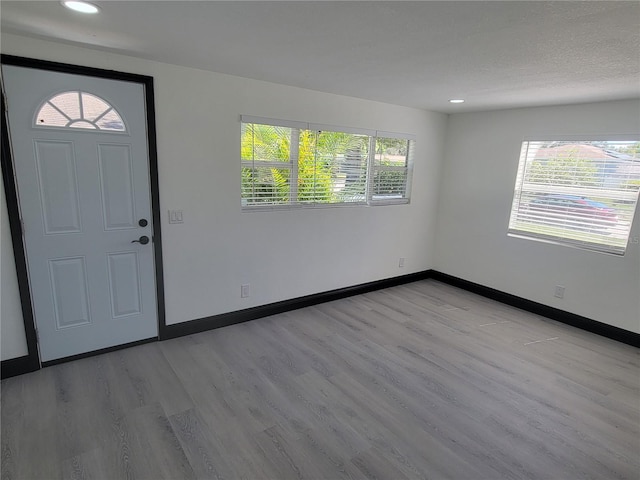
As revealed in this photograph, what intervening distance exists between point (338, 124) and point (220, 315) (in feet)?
7.90

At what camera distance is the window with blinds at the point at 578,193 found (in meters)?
3.45

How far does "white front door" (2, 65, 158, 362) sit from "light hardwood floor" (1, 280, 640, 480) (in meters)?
0.36

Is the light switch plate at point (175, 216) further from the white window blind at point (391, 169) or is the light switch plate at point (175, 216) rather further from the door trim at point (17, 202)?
the white window blind at point (391, 169)

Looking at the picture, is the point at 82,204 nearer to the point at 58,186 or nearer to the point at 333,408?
the point at 58,186

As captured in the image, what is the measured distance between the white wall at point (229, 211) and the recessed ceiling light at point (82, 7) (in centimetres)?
87

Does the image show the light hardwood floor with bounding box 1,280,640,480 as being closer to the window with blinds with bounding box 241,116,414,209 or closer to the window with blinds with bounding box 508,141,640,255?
the window with blinds with bounding box 508,141,640,255

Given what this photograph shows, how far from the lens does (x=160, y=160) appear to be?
291 centimetres

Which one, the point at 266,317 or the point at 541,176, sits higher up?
the point at 541,176

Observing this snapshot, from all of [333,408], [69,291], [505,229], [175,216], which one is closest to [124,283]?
[69,291]

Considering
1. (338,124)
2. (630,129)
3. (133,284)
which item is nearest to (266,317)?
(133,284)

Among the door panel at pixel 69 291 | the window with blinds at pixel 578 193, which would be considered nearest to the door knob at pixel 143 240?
the door panel at pixel 69 291

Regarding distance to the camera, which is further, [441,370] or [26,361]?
[441,370]

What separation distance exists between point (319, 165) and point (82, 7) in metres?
2.43

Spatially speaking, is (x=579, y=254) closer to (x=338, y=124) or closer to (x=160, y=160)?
(x=338, y=124)
